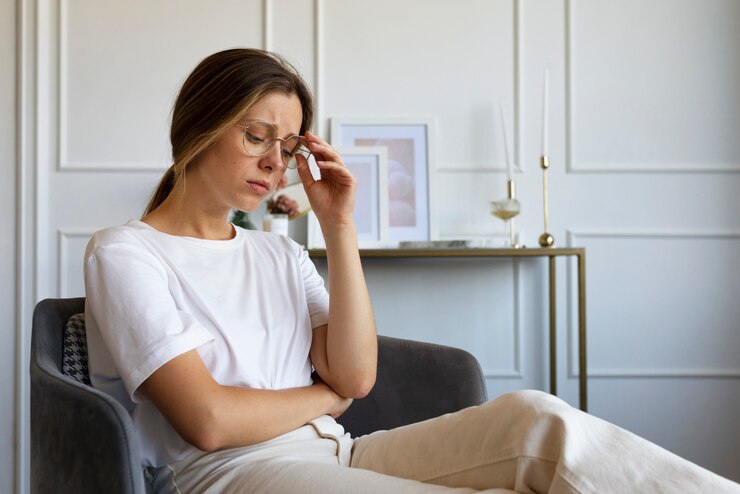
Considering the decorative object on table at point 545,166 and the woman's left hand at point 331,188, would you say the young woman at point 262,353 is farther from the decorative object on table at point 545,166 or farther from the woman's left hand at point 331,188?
the decorative object on table at point 545,166

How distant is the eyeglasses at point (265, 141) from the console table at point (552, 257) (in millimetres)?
1207

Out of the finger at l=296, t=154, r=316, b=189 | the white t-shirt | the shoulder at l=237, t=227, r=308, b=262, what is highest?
the finger at l=296, t=154, r=316, b=189

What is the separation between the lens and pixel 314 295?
152 cm

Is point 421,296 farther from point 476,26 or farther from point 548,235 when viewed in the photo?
point 476,26

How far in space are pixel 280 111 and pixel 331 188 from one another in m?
0.19

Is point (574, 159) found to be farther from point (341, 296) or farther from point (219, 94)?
point (219, 94)

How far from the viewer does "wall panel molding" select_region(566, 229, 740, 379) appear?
9.46ft

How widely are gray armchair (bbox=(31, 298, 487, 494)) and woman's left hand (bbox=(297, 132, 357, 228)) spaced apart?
0.37 m

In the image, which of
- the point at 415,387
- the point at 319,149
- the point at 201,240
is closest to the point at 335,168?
the point at 319,149

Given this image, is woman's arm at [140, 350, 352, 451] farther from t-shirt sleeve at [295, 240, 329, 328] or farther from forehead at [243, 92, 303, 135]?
forehead at [243, 92, 303, 135]

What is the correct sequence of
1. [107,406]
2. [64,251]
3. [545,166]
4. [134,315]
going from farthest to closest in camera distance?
[64,251]
[545,166]
[134,315]
[107,406]

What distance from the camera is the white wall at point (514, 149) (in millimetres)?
2891

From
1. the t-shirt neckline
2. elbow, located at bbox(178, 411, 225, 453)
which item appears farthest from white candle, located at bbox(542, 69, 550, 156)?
elbow, located at bbox(178, 411, 225, 453)

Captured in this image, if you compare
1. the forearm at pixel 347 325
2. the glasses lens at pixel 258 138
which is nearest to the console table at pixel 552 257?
the forearm at pixel 347 325
